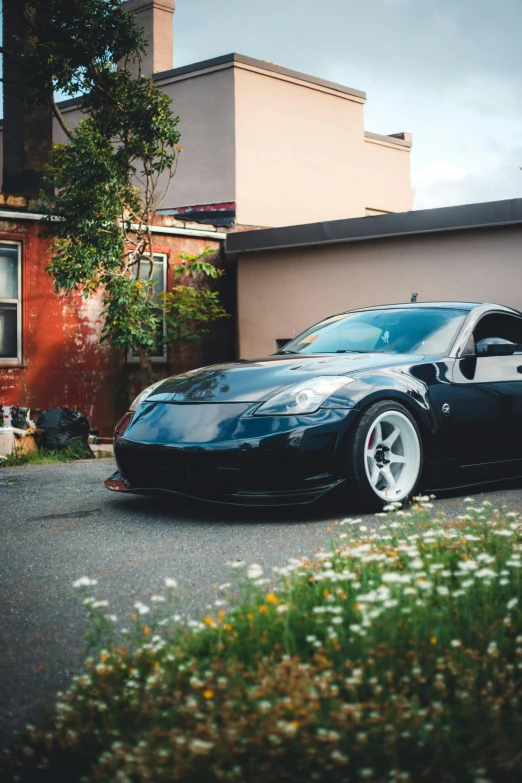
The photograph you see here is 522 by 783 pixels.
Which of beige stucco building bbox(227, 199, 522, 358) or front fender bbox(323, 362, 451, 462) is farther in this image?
beige stucco building bbox(227, 199, 522, 358)

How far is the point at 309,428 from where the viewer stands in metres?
4.98

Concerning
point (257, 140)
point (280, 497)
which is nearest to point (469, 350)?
point (280, 497)

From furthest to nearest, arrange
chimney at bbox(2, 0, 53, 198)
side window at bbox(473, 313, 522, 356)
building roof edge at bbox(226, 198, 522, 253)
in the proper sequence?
chimney at bbox(2, 0, 53, 198)
building roof edge at bbox(226, 198, 522, 253)
side window at bbox(473, 313, 522, 356)

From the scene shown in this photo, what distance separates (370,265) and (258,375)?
6948 millimetres

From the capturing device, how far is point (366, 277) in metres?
12.1

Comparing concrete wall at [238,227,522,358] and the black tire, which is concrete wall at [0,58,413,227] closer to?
concrete wall at [238,227,522,358]

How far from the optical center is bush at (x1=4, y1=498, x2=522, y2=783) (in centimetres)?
194

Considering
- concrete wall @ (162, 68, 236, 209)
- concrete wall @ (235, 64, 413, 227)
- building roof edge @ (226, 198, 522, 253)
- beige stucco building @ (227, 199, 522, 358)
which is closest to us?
building roof edge @ (226, 198, 522, 253)

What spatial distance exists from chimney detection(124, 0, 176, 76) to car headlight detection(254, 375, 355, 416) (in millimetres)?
17015

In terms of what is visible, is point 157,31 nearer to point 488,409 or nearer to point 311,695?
point 488,409

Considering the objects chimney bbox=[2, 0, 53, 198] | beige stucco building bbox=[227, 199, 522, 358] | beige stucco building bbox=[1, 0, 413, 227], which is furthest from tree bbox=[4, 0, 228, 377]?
beige stucco building bbox=[1, 0, 413, 227]

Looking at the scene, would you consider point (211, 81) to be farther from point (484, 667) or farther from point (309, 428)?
point (484, 667)

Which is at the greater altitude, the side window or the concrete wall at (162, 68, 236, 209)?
the concrete wall at (162, 68, 236, 209)

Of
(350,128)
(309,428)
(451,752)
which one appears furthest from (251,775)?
(350,128)
